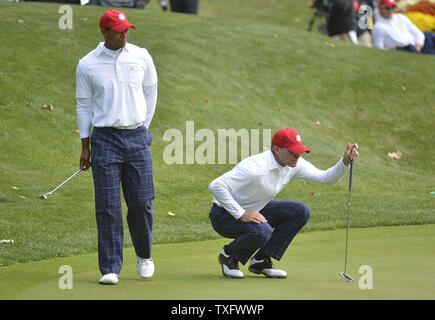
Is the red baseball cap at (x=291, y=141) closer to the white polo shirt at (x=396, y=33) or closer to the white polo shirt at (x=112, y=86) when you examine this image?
the white polo shirt at (x=112, y=86)

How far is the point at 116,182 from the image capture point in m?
6.06

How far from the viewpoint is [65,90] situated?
14414 mm

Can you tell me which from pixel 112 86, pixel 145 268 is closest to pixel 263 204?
pixel 145 268

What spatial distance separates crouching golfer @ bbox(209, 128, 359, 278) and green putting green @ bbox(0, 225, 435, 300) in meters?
0.20

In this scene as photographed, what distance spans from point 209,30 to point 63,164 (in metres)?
7.48

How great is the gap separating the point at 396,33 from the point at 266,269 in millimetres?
13198

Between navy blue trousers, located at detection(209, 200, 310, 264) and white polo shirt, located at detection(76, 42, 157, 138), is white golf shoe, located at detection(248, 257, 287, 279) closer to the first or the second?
navy blue trousers, located at detection(209, 200, 310, 264)

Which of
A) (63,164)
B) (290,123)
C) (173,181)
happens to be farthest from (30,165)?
(290,123)

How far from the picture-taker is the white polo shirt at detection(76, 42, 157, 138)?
601 cm

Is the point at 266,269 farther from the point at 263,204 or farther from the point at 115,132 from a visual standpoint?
the point at 115,132

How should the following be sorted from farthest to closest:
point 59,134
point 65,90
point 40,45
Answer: point 40,45 < point 65,90 < point 59,134

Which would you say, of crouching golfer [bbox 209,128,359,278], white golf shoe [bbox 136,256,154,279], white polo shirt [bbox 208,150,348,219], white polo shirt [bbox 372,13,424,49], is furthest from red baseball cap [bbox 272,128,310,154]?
white polo shirt [bbox 372,13,424,49]

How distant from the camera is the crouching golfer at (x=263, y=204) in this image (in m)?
6.19

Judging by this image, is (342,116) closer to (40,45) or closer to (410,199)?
(410,199)
